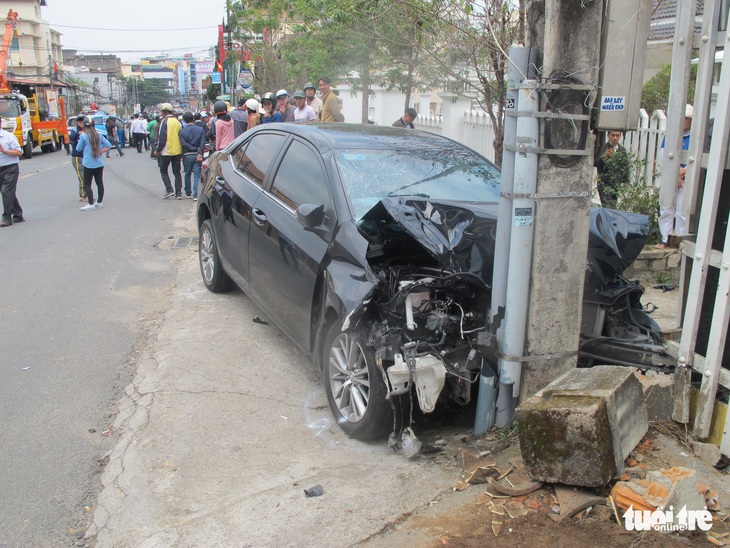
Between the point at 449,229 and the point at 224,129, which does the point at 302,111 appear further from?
the point at 449,229

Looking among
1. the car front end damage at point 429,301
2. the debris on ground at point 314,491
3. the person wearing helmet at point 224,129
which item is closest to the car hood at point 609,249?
the car front end damage at point 429,301

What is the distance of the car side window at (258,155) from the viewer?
5805 millimetres

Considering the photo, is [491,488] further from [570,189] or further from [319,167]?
[319,167]

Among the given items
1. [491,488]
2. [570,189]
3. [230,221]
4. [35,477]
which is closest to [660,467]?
[491,488]

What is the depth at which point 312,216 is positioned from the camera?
14.9ft

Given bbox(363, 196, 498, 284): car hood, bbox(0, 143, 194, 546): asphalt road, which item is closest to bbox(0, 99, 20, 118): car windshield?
bbox(0, 143, 194, 546): asphalt road

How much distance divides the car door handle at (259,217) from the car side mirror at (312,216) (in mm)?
857

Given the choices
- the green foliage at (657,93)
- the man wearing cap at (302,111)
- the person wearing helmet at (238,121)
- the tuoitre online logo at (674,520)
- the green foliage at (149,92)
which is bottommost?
the tuoitre online logo at (674,520)

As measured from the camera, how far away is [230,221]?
6238 millimetres

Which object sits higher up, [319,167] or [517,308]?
[319,167]

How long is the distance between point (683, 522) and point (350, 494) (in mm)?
1576

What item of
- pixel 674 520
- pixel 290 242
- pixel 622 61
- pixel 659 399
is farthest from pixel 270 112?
pixel 674 520

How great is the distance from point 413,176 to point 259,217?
1352mm

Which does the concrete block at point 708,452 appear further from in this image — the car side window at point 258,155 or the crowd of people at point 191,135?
the crowd of people at point 191,135
